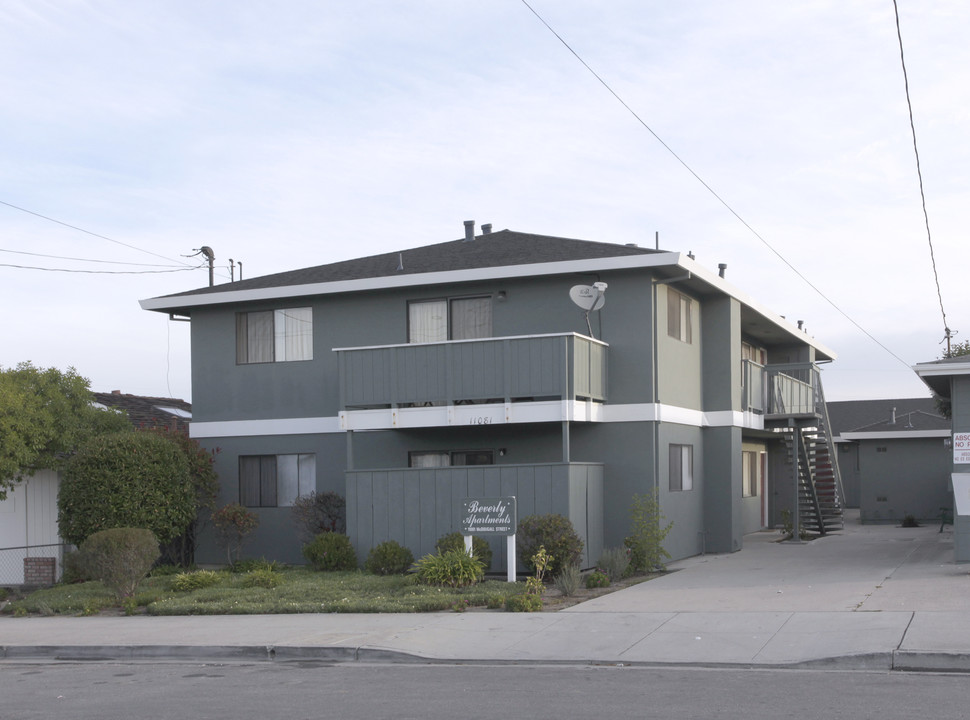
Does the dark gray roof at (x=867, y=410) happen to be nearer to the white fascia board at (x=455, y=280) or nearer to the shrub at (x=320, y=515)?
the white fascia board at (x=455, y=280)

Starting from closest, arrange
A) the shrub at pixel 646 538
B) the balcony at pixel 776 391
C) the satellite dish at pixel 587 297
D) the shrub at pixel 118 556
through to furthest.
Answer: the shrub at pixel 118 556, the shrub at pixel 646 538, the satellite dish at pixel 587 297, the balcony at pixel 776 391

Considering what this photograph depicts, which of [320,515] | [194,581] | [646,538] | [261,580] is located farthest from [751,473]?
[194,581]

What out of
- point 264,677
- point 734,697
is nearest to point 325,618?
point 264,677

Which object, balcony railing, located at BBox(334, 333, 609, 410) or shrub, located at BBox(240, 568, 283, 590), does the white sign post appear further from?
shrub, located at BBox(240, 568, 283, 590)

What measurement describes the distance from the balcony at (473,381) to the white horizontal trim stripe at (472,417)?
0.02 metres

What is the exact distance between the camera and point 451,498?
20.2 meters

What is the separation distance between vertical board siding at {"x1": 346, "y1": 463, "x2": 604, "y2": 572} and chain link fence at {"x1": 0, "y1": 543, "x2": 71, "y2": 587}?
20.8 ft

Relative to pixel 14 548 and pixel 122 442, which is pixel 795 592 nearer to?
pixel 122 442

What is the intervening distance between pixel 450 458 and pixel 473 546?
3764 mm

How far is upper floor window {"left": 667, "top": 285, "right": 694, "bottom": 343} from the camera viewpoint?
73.5 feet

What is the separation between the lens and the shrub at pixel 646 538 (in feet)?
66.0

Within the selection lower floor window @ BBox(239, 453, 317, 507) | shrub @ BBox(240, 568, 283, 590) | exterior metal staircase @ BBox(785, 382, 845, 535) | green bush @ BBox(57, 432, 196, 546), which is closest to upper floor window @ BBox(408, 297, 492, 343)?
lower floor window @ BBox(239, 453, 317, 507)

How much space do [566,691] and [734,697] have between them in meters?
1.53

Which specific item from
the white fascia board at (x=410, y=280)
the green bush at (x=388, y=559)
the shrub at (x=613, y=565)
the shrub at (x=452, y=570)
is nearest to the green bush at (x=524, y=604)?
the shrub at (x=452, y=570)
